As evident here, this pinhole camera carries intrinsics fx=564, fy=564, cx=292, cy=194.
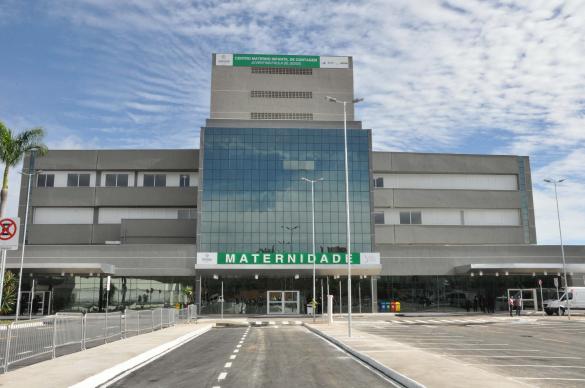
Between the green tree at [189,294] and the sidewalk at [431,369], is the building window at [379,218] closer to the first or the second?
the green tree at [189,294]

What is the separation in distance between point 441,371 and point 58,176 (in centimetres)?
5868

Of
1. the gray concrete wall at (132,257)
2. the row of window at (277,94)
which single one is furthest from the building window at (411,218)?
the gray concrete wall at (132,257)

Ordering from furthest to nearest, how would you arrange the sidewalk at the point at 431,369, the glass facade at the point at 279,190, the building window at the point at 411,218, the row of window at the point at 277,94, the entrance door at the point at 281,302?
the row of window at the point at 277,94
the building window at the point at 411,218
the glass facade at the point at 279,190
the entrance door at the point at 281,302
the sidewalk at the point at 431,369

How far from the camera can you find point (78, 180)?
209 ft

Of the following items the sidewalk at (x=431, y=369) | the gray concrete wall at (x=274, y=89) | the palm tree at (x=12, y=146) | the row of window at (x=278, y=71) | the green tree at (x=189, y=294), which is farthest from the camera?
the row of window at (x=278, y=71)

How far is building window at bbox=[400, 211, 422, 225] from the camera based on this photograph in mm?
64375

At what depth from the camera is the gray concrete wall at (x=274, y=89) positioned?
228 feet

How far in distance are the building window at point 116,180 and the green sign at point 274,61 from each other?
19953mm

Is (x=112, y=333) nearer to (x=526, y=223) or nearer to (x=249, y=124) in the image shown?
(x=249, y=124)

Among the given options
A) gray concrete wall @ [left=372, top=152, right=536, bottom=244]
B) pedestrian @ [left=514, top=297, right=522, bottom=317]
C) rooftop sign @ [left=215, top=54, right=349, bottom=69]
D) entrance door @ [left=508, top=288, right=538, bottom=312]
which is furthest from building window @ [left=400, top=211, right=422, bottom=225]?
rooftop sign @ [left=215, top=54, right=349, bottom=69]

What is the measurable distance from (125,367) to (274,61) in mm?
59325

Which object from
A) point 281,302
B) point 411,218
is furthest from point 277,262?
point 411,218

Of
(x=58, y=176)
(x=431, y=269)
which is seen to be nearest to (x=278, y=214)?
(x=431, y=269)

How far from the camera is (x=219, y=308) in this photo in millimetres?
54688
